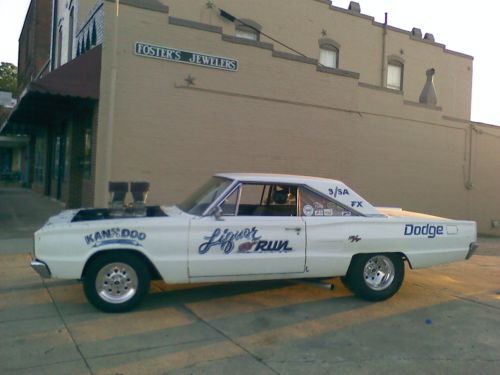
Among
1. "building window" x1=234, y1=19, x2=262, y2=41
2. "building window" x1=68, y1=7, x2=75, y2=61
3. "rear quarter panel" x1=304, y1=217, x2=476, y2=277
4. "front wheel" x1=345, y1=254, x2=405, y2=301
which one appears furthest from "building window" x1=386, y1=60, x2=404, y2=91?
"front wheel" x1=345, y1=254, x2=405, y2=301

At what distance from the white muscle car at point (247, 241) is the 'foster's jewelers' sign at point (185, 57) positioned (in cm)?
603

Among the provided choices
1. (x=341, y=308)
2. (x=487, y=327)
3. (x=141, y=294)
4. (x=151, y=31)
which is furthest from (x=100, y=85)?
(x=487, y=327)

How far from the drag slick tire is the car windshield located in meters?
0.93

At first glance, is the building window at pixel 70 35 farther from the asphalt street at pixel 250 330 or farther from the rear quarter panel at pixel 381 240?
the rear quarter panel at pixel 381 240

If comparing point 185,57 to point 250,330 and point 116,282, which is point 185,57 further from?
point 250,330

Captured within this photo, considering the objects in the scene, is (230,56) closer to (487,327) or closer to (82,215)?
(82,215)

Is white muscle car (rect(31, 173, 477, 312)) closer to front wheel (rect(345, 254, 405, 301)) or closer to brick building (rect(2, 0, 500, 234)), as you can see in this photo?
front wheel (rect(345, 254, 405, 301))

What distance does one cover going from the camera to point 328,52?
20.1m

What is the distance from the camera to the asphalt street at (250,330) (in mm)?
4617

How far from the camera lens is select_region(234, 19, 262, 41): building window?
57.6 ft

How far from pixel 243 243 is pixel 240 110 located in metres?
7.54

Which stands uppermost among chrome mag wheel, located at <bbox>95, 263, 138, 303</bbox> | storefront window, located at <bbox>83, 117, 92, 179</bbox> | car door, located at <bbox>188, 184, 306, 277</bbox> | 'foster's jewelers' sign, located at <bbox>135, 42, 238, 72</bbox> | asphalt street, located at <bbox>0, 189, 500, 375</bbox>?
'foster's jewelers' sign, located at <bbox>135, 42, 238, 72</bbox>

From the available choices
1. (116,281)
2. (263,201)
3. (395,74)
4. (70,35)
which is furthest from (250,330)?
(395,74)

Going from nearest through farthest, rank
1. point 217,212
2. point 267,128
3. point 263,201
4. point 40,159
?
point 217,212, point 263,201, point 267,128, point 40,159
